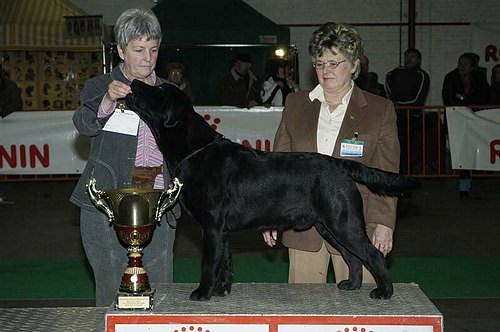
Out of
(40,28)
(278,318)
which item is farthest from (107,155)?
(40,28)

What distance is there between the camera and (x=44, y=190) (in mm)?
11836

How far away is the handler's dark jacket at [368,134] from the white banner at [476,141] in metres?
7.40

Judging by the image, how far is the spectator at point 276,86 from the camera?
1173 cm

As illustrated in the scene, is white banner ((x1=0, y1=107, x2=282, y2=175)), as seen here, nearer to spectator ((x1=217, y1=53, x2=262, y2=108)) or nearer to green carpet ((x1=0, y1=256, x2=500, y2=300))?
spectator ((x1=217, y1=53, x2=262, y2=108))

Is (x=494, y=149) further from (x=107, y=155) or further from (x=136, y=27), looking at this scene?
(x=136, y=27)

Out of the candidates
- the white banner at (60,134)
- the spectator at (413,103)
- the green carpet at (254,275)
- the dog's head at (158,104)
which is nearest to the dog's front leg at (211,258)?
the dog's head at (158,104)

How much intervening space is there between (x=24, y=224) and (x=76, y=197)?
5914 millimetres

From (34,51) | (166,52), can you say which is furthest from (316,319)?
(34,51)

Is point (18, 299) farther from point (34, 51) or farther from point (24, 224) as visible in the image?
point (34, 51)

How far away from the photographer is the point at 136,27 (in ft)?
10.6

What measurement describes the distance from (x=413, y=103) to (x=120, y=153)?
925cm

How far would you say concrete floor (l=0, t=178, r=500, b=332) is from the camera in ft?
19.0

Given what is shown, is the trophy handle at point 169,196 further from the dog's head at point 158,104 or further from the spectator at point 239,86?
the spectator at point 239,86

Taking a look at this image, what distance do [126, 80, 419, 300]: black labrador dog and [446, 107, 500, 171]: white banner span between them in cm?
806
